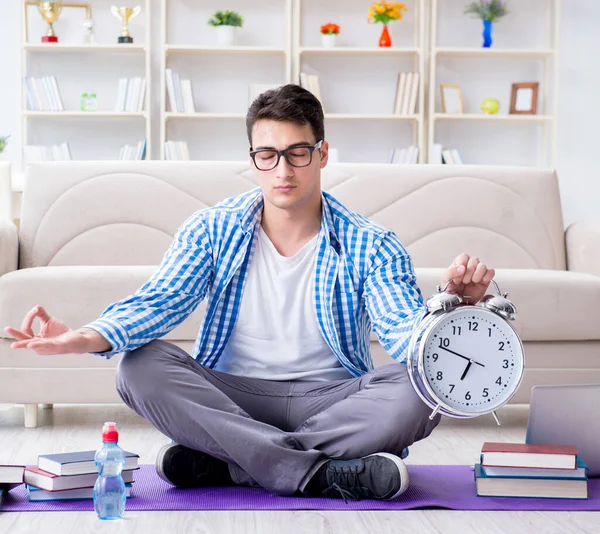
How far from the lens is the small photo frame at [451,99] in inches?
236

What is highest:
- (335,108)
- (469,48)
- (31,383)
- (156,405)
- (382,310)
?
(469,48)

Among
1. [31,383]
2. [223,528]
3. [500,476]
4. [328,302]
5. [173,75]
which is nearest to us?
[223,528]

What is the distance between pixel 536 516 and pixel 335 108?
4688 millimetres

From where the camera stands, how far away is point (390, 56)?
6145mm

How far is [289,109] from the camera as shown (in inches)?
79.2

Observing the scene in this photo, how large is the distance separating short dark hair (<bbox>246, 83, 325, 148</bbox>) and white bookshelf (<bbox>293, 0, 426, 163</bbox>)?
4.02 meters

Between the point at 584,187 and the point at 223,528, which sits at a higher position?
the point at 584,187

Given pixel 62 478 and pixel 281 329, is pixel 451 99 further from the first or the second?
pixel 62 478

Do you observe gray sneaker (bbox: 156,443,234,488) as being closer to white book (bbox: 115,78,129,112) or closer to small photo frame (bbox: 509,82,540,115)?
white book (bbox: 115,78,129,112)

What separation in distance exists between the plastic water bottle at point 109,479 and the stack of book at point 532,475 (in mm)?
718

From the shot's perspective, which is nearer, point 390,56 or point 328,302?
point 328,302

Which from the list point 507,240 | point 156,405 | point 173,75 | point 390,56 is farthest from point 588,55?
point 156,405

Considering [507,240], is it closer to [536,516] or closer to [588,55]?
[536,516]

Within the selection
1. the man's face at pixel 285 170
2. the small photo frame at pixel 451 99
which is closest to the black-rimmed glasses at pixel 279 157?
the man's face at pixel 285 170
